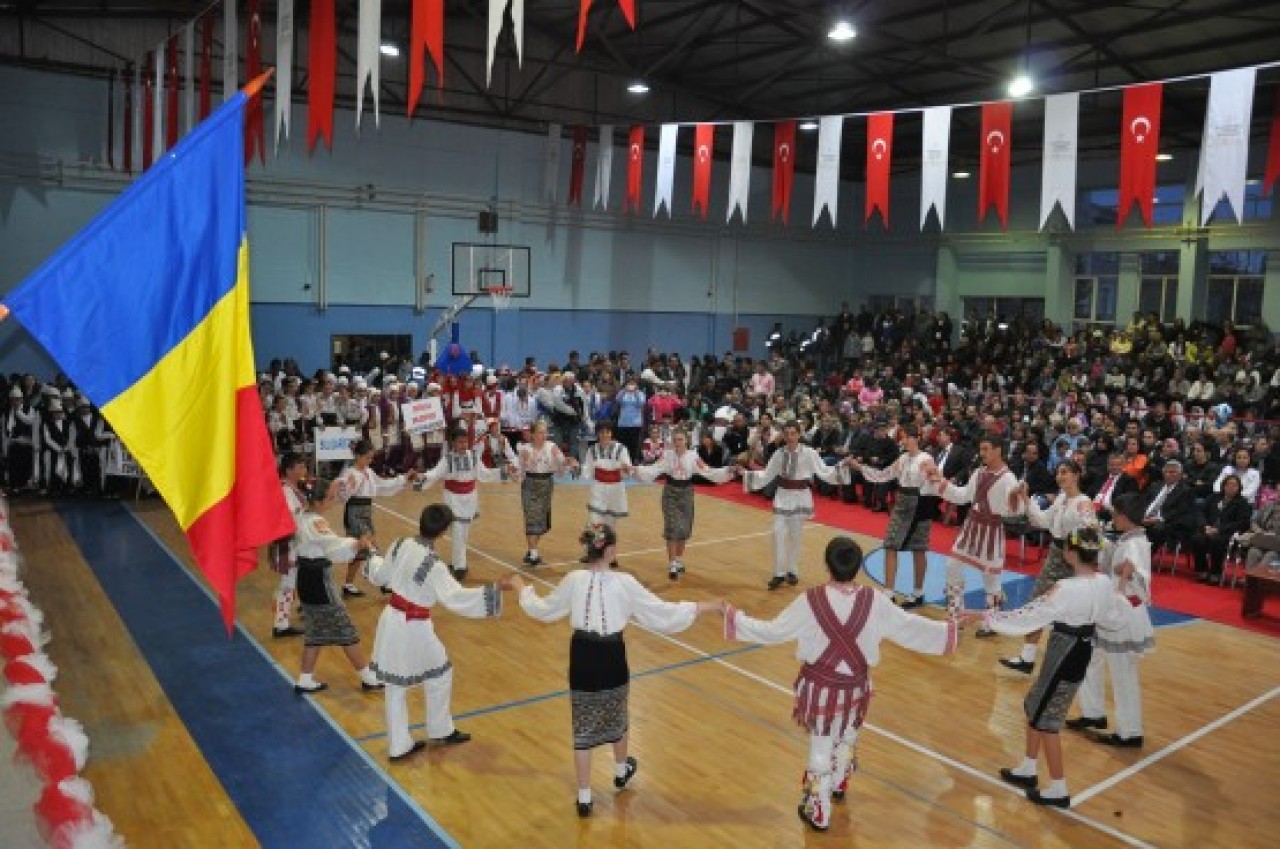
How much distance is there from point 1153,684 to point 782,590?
414 cm

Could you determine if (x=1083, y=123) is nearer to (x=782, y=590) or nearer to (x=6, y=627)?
(x=782, y=590)

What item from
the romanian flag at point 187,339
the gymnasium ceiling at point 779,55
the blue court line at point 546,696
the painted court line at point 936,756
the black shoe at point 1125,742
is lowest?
the blue court line at point 546,696

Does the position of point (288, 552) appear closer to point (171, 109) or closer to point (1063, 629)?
point (1063, 629)

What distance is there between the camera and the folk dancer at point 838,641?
5.99 meters

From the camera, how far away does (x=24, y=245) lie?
68.6 feet

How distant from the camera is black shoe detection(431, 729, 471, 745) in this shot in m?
7.34

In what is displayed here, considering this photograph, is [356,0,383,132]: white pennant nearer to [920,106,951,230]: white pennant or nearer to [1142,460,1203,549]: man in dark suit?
[920,106,951,230]: white pennant

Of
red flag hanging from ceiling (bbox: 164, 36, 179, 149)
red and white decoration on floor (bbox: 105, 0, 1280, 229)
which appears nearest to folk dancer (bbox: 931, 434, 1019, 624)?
red and white decoration on floor (bbox: 105, 0, 1280, 229)

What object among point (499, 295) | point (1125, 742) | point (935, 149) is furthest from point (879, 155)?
point (499, 295)

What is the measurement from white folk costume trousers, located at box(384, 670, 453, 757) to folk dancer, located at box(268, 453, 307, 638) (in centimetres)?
176

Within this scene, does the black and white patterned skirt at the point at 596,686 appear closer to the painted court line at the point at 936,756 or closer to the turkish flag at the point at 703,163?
the painted court line at the point at 936,756

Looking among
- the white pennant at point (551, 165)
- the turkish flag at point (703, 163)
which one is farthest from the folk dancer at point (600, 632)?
the white pennant at point (551, 165)

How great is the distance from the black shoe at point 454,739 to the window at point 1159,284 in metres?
26.3

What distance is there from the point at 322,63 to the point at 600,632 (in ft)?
28.4
